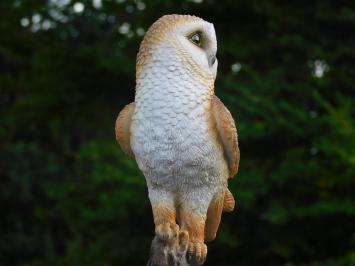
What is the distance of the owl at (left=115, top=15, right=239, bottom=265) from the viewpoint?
2059mm

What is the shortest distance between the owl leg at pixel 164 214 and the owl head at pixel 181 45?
1.26ft

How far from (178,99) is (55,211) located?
385 cm

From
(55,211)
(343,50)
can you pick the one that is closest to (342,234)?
(343,50)

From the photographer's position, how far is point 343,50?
15.9 feet

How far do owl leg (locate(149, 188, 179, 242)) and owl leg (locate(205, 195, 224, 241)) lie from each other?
15 cm

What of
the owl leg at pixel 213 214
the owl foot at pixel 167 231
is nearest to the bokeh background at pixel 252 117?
the owl leg at pixel 213 214

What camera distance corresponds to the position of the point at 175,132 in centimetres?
205

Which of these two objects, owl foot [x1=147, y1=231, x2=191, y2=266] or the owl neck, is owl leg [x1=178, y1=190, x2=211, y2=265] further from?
the owl neck

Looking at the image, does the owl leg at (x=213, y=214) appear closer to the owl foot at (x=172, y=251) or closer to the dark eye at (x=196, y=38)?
the owl foot at (x=172, y=251)

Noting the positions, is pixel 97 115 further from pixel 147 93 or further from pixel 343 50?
pixel 147 93

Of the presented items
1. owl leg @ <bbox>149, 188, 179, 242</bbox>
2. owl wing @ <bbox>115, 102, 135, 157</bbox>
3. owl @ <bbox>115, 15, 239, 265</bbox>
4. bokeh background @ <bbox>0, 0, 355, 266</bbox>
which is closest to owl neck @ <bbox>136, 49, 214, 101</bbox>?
owl @ <bbox>115, 15, 239, 265</bbox>

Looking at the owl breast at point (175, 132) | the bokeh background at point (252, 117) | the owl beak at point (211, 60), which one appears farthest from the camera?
the bokeh background at point (252, 117)

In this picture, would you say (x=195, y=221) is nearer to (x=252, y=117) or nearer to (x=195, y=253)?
(x=195, y=253)

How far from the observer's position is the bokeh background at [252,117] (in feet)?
15.1
